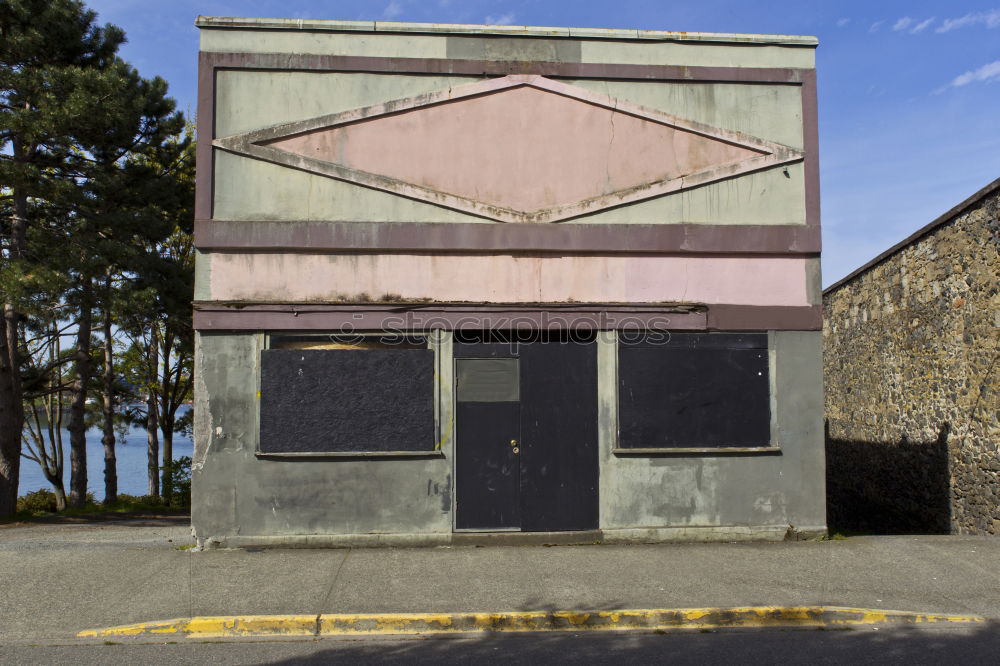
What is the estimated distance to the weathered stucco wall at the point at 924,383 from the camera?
36.2ft

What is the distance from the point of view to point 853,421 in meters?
16.6

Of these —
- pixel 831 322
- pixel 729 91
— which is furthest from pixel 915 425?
pixel 729 91

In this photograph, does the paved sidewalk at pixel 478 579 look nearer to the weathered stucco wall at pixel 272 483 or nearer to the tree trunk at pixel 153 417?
the weathered stucco wall at pixel 272 483

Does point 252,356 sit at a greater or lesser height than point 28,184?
lesser

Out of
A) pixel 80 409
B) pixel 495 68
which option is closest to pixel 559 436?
pixel 495 68

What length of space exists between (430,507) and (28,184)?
10343 millimetres

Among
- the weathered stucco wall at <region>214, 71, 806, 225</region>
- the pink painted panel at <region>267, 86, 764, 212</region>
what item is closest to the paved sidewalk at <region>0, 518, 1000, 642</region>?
the weathered stucco wall at <region>214, 71, 806, 225</region>

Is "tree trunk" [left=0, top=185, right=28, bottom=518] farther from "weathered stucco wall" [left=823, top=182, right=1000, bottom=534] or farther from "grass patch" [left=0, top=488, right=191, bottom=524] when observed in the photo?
"weathered stucco wall" [left=823, top=182, right=1000, bottom=534]

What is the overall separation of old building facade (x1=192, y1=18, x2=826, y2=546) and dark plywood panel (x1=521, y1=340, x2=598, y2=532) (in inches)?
1.0

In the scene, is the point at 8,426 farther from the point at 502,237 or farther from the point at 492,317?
the point at 502,237

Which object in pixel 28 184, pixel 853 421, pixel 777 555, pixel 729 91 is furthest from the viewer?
pixel 853 421

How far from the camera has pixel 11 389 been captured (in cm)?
1428

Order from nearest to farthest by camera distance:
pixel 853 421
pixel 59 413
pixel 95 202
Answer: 1. pixel 95 202
2. pixel 853 421
3. pixel 59 413

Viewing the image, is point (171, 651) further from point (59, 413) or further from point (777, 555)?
point (59, 413)
